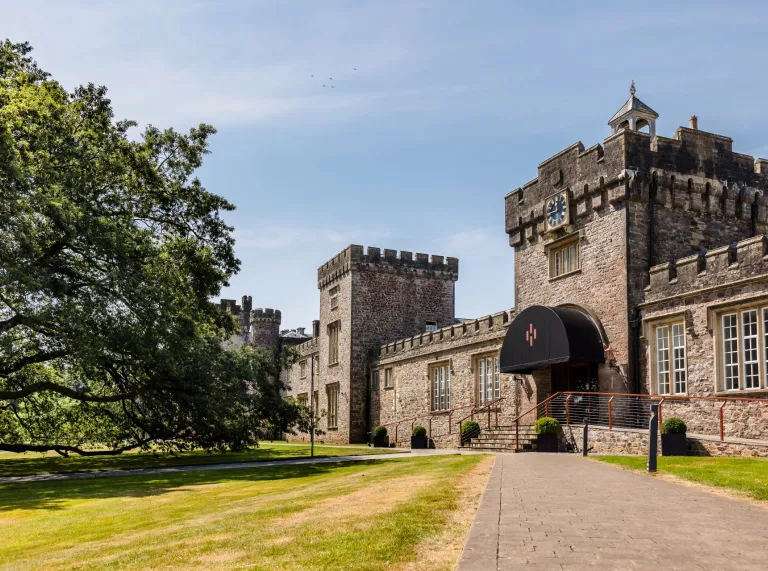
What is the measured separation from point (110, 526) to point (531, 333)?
16803mm

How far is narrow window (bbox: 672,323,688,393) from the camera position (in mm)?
20703

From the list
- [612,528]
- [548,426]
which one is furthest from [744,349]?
[612,528]

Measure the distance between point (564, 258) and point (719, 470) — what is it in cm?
1314

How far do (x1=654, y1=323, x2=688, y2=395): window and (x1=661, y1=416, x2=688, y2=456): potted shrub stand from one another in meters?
2.83

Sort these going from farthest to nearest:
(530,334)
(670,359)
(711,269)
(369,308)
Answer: (369,308) < (530,334) < (670,359) < (711,269)

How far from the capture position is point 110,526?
1091 cm

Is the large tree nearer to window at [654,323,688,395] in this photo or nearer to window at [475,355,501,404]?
window at [475,355,501,404]

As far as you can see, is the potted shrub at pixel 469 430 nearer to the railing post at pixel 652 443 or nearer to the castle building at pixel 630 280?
the castle building at pixel 630 280

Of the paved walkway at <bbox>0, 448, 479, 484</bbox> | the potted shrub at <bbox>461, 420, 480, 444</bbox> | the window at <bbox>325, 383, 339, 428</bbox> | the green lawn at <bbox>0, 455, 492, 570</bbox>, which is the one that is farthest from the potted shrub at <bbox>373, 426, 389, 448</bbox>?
the green lawn at <bbox>0, 455, 492, 570</bbox>

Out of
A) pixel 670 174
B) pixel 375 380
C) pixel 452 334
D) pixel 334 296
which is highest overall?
pixel 670 174

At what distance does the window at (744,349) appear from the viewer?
1850cm

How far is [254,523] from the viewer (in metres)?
9.27

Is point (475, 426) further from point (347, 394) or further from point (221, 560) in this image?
point (221, 560)

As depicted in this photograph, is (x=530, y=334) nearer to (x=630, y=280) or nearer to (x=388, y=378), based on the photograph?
(x=630, y=280)
